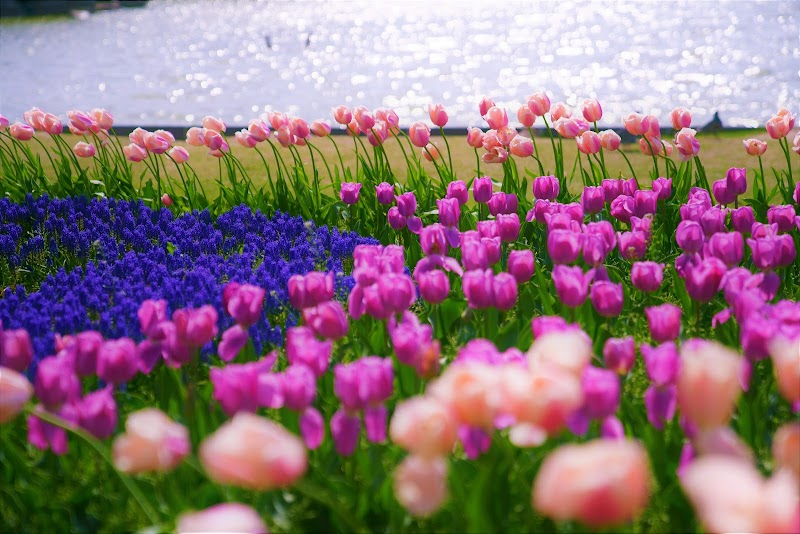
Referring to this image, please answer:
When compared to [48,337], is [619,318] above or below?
below

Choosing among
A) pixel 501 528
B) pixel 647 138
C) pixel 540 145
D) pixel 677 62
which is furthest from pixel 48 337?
pixel 677 62

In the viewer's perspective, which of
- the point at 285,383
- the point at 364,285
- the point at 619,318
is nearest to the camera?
the point at 285,383

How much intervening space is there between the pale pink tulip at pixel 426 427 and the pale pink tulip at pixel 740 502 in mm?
404

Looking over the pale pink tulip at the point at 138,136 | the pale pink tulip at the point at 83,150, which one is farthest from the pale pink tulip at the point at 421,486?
the pale pink tulip at the point at 83,150

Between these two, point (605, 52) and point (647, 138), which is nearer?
point (647, 138)

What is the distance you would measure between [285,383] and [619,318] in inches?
63.4

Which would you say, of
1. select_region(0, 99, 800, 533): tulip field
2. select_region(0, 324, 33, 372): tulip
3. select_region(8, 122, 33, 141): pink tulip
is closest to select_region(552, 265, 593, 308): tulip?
select_region(0, 99, 800, 533): tulip field

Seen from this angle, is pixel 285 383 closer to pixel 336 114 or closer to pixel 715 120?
pixel 336 114

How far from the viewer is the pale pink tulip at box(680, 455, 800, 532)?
3.72ft

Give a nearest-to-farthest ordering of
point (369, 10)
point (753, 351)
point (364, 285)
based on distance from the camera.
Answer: point (753, 351), point (364, 285), point (369, 10)

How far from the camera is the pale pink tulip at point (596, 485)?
113 cm

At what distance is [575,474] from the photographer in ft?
3.76

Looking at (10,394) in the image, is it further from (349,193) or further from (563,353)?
(349,193)

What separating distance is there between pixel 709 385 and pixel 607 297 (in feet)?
3.43
